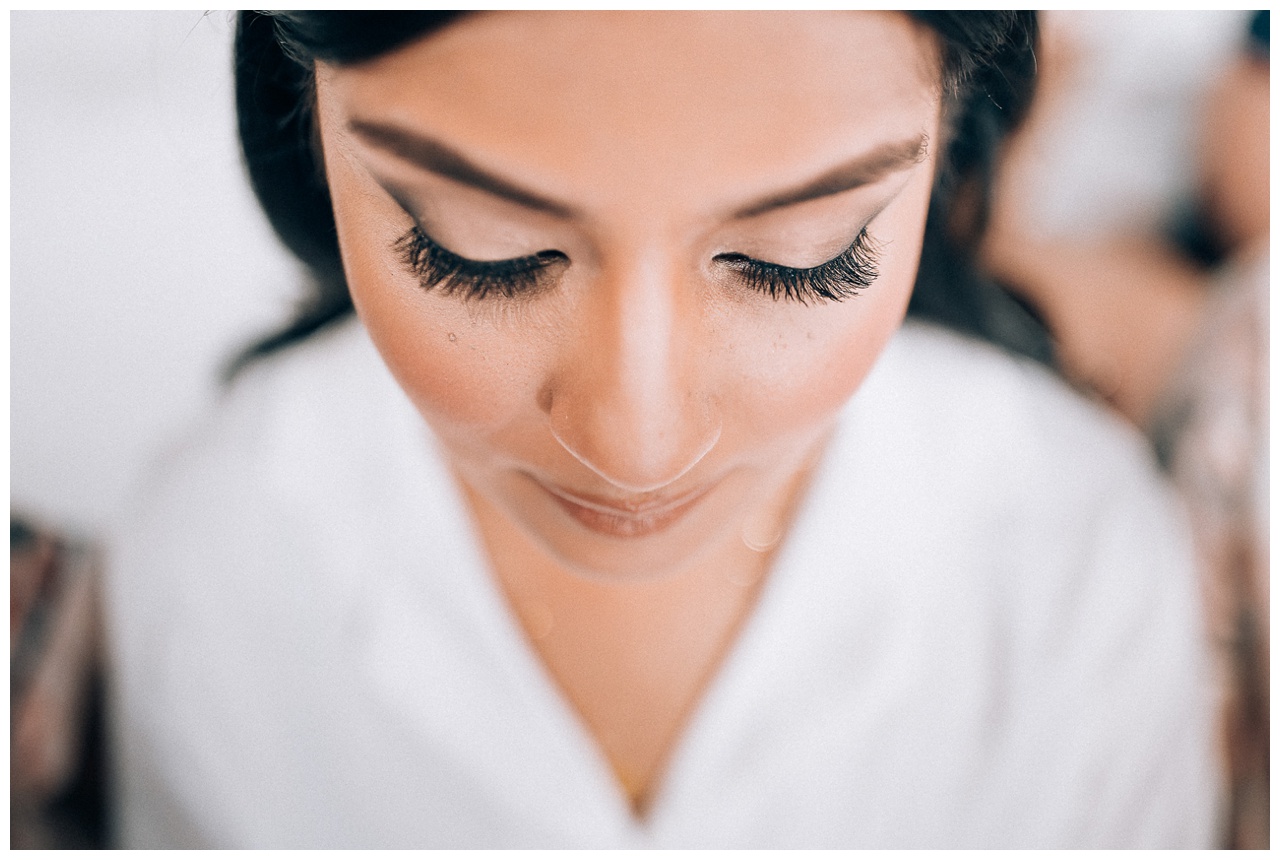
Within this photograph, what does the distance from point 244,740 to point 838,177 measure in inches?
23.3

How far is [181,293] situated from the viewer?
2.13ft

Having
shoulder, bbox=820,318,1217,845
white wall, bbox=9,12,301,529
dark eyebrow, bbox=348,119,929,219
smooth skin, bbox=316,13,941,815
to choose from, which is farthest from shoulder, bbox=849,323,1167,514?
white wall, bbox=9,12,301,529

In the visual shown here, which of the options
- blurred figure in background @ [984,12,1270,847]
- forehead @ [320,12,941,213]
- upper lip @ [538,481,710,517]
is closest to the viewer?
forehead @ [320,12,941,213]

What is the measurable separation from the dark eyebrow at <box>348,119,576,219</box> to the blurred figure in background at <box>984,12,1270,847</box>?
1.09 feet

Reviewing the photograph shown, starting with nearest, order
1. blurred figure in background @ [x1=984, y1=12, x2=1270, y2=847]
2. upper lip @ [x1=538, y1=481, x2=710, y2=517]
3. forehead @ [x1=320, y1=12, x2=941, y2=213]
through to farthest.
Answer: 1. forehead @ [x1=320, y1=12, x2=941, y2=213]
2. upper lip @ [x1=538, y1=481, x2=710, y2=517]
3. blurred figure in background @ [x1=984, y1=12, x2=1270, y2=847]

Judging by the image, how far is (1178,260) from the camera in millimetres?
913

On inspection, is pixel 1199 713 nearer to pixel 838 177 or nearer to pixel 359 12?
pixel 838 177

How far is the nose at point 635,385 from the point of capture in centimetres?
42

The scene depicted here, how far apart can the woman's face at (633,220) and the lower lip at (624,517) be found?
27 millimetres

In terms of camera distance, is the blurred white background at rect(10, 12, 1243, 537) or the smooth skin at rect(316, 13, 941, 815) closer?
the smooth skin at rect(316, 13, 941, 815)

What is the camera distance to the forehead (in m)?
0.38

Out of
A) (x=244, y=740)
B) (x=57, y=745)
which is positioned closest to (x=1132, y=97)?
(x=244, y=740)

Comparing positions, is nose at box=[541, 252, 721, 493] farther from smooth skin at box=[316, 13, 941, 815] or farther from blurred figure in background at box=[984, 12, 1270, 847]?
blurred figure in background at box=[984, 12, 1270, 847]

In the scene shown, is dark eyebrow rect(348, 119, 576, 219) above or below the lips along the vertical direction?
above
